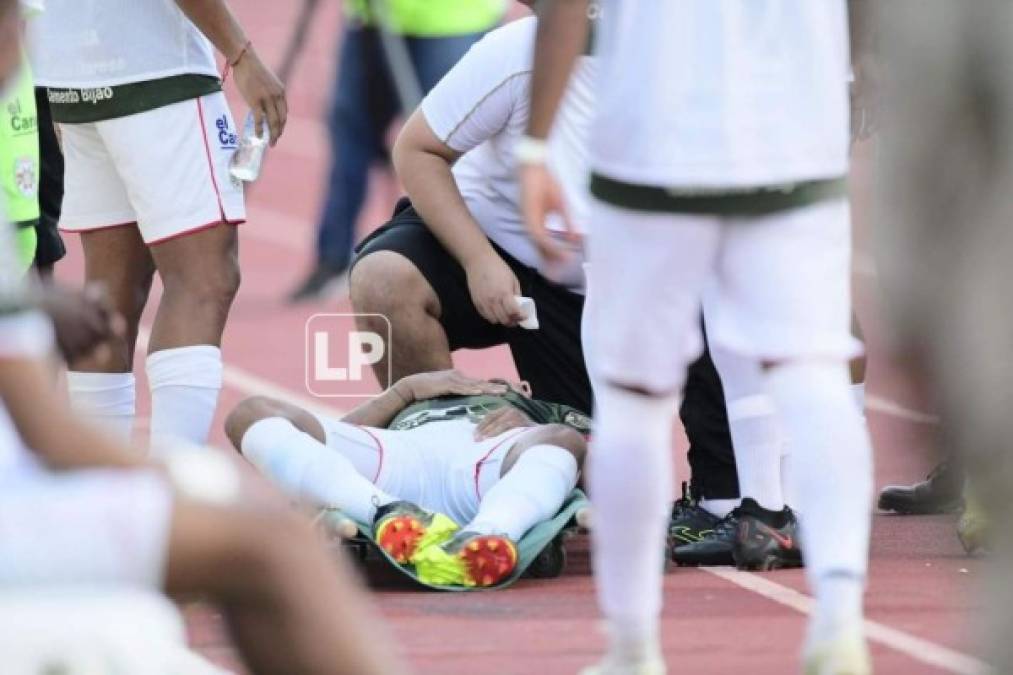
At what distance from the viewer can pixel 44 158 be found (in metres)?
5.98

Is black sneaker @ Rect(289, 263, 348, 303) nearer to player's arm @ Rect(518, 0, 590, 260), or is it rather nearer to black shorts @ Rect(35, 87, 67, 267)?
black shorts @ Rect(35, 87, 67, 267)

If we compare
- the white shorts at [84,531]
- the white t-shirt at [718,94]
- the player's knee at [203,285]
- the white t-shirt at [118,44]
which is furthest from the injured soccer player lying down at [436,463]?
the white shorts at [84,531]

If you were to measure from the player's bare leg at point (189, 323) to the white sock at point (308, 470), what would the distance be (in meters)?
0.23

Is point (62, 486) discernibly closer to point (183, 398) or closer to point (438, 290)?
point (183, 398)

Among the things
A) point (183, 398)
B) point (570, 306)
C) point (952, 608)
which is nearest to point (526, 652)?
point (952, 608)

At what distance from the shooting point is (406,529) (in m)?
5.28

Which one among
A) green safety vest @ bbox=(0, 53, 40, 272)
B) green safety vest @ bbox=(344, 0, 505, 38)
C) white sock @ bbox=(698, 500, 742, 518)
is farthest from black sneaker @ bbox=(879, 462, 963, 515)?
green safety vest @ bbox=(344, 0, 505, 38)

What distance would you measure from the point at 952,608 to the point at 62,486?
2.72 meters

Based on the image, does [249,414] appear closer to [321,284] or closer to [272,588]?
[272,588]

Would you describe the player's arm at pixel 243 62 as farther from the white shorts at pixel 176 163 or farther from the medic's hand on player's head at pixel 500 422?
the medic's hand on player's head at pixel 500 422

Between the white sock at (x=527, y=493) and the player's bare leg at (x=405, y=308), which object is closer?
the white sock at (x=527, y=493)

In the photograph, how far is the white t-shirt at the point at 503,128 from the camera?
19.8 ft

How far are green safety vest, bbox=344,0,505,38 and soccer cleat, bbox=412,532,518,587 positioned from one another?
617 centimetres

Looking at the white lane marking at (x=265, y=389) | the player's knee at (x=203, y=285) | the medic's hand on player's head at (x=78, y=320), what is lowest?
the white lane marking at (x=265, y=389)
